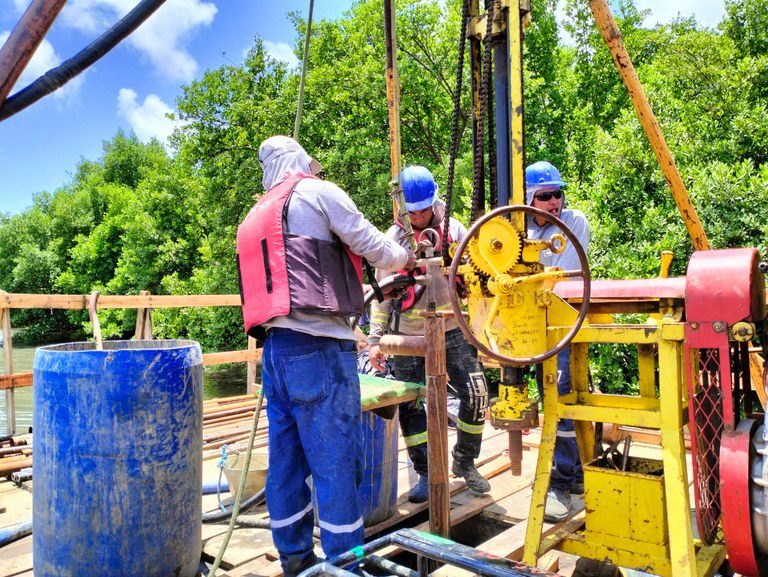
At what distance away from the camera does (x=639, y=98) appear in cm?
292

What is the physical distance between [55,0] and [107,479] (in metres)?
2.19

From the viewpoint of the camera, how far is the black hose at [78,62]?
88 cm

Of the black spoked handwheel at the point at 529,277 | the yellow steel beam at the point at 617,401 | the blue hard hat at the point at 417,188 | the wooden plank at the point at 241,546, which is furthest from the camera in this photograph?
the blue hard hat at the point at 417,188

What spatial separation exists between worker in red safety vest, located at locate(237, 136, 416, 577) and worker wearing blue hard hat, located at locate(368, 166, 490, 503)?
2.95 feet

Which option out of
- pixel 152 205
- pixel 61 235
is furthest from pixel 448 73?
pixel 61 235

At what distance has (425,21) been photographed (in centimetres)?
1570

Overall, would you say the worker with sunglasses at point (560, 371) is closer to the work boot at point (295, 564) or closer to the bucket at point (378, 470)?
the bucket at point (378, 470)

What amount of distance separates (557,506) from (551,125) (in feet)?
36.5

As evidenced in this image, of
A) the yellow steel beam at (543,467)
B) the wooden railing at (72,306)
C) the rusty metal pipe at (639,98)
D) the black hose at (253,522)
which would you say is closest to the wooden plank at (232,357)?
the wooden railing at (72,306)

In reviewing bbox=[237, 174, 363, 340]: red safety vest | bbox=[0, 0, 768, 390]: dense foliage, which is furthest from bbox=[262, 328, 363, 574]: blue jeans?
bbox=[0, 0, 768, 390]: dense foliage

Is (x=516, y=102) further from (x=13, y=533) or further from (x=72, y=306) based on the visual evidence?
(x=72, y=306)

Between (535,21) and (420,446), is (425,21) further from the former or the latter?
(420,446)

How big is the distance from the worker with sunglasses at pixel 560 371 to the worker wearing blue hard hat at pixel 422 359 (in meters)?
0.45

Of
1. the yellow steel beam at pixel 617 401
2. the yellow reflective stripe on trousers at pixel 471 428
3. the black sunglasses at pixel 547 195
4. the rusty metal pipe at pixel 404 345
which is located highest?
the black sunglasses at pixel 547 195
